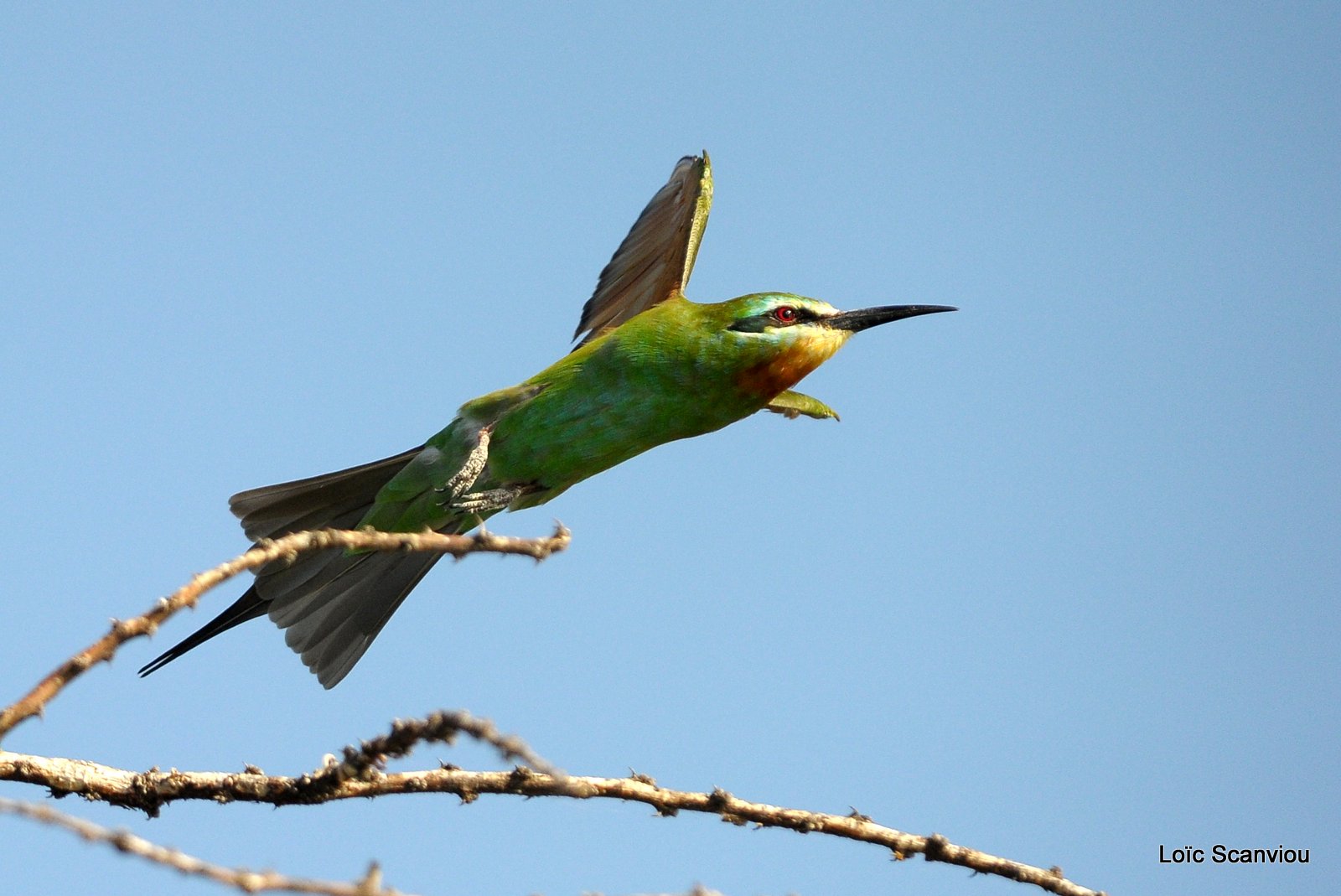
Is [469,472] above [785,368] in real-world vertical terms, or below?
below

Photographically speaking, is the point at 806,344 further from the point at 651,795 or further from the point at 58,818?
the point at 58,818

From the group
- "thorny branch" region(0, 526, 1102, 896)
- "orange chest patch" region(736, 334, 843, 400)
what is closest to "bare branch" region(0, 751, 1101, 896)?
"thorny branch" region(0, 526, 1102, 896)

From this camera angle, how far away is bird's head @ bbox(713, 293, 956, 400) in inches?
174

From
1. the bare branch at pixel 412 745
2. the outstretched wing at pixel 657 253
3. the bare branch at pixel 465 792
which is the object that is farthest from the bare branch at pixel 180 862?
the outstretched wing at pixel 657 253

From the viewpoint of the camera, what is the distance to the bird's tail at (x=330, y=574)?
4.60 m

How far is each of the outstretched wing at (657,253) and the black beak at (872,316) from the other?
0.83 m

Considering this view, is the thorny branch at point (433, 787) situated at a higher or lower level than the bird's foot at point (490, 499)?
lower

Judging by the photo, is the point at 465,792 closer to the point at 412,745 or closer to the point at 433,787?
the point at 433,787

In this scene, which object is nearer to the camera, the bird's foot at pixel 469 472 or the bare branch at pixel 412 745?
the bare branch at pixel 412 745

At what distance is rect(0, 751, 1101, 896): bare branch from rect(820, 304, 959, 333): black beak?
266 centimetres

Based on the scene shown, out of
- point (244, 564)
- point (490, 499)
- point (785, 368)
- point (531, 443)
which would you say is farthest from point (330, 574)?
point (244, 564)

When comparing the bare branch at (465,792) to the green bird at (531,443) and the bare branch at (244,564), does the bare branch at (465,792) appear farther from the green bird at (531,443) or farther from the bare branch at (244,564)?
the green bird at (531,443)

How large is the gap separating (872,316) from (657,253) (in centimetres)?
114

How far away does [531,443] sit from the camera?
4387mm
